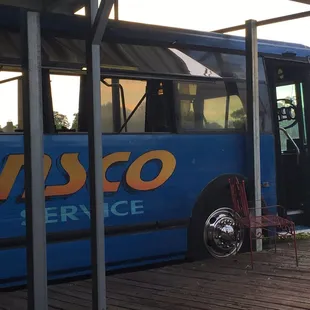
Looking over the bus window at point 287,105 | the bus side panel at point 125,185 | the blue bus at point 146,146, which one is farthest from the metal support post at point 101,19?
the bus window at point 287,105

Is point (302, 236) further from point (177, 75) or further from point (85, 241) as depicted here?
point (85, 241)

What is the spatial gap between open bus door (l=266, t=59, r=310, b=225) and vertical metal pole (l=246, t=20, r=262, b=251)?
0.87 m

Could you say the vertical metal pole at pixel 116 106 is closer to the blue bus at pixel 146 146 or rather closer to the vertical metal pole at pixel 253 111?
the blue bus at pixel 146 146

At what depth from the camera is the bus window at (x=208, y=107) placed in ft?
20.9

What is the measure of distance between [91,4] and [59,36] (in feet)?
6.69

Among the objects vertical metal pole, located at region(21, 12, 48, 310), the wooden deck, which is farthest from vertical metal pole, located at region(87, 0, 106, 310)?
the wooden deck

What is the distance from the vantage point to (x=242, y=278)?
5.63 metres

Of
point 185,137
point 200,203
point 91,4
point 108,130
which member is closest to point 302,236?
point 200,203

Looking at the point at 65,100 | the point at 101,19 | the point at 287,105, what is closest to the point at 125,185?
the point at 65,100

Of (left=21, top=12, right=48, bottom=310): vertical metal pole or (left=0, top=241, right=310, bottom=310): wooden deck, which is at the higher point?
(left=21, top=12, right=48, bottom=310): vertical metal pole

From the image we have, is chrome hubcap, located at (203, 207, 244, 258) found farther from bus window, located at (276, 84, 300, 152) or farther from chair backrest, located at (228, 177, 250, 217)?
bus window, located at (276, 84, 300, 152)

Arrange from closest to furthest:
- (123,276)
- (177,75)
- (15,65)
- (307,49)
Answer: (15,65) → (123,276) → (177,75) → (307,49)

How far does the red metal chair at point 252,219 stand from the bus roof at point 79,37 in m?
1.75

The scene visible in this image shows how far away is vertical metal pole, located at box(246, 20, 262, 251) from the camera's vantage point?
685 cm
